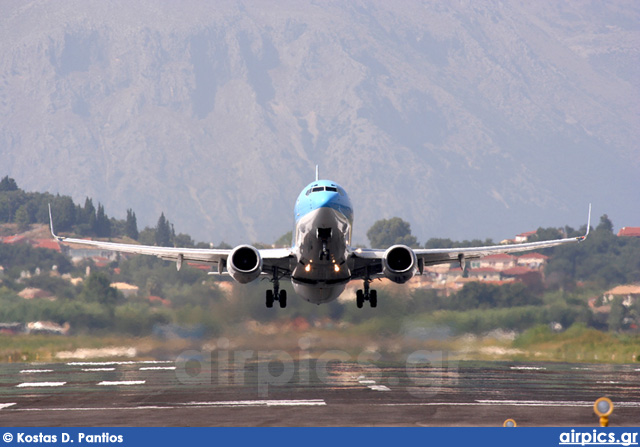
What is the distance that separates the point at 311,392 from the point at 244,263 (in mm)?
8038

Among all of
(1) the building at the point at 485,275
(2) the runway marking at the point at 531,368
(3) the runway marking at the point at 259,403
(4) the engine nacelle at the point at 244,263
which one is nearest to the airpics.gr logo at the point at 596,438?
(3) the runway marking at the point at 259,403

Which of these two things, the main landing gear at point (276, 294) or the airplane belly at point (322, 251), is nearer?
the airplane belly at point (322, 251)

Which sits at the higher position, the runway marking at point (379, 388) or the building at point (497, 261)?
the building at point (497, 261)

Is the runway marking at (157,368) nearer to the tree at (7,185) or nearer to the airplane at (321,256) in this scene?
the airplane at (321,256)

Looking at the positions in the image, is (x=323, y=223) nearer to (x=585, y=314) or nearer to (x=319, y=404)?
(x=319, y=404)

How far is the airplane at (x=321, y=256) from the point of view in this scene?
39281 mm

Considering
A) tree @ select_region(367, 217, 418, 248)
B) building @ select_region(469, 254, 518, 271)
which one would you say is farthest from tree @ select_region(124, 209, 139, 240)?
building @ select_region(469, 254, 518, 271)

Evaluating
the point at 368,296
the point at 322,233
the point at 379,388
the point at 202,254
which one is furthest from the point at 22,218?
the point at 322,233

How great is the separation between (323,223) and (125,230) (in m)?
117

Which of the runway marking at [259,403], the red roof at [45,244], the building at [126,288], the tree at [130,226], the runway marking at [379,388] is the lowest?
the runway marking at [259,403]

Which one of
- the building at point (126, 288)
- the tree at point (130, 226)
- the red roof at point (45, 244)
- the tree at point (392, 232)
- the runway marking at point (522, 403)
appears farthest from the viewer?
the tree at point (130, 226)

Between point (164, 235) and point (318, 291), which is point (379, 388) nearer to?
point (318, 291)

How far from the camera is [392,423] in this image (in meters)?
34.6

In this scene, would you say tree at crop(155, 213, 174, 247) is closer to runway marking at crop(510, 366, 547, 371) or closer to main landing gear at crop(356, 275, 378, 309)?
runway marking at crop(510, 366, 547, 371)
